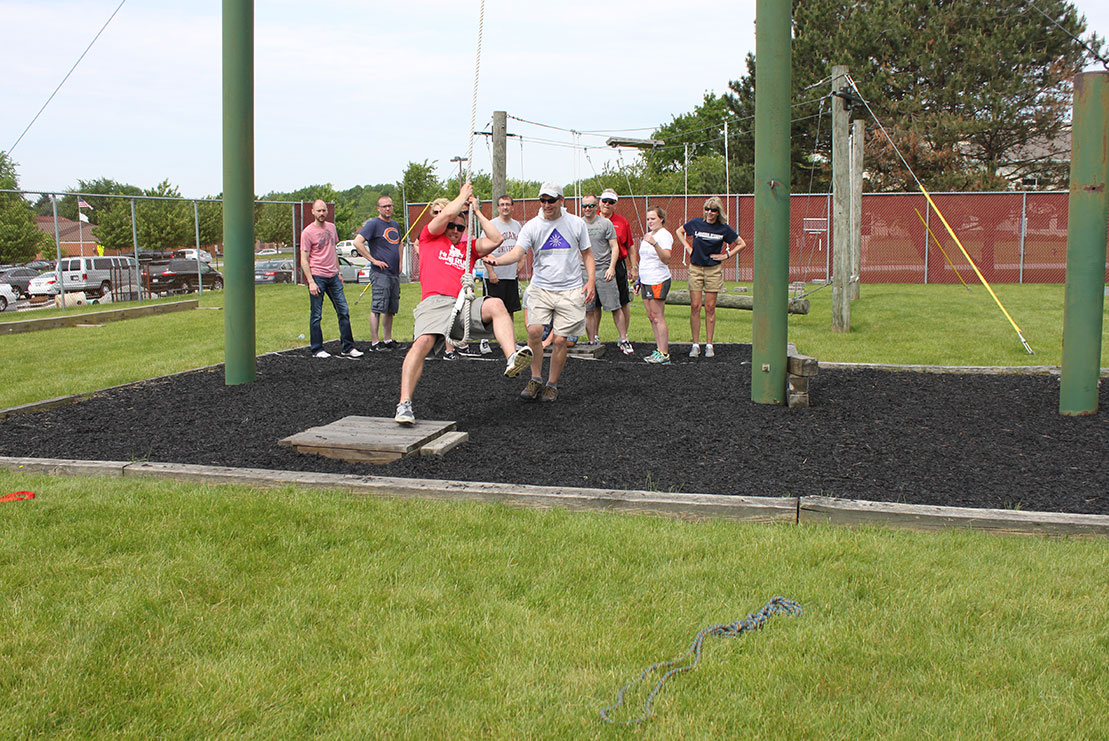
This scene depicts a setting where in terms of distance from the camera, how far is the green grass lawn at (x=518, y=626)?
274 centimetres

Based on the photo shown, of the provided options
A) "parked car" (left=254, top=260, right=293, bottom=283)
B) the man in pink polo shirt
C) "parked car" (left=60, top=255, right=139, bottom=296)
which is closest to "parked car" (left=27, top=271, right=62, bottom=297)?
"parked car" (left=60, top=255, right=139, bottom=296)

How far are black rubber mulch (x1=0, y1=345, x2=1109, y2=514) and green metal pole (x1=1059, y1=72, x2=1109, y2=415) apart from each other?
291mm

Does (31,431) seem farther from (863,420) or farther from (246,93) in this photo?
(863,420)

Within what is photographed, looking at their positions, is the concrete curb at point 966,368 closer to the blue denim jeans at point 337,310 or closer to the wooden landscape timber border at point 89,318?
the blue denim jeans at point 337,310

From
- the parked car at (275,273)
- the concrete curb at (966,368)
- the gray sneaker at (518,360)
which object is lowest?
the concrete curb at (966,368)

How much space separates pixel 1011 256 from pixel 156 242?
4453 centimetres

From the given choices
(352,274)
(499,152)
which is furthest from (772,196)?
(352,274)

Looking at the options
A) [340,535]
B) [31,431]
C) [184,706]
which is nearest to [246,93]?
[31,431]

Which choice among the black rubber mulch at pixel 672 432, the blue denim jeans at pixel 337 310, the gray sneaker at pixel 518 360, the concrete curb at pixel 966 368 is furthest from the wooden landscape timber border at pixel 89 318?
the concrete curb at pixel 966 368

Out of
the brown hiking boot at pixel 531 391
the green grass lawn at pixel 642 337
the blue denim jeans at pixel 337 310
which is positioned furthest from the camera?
the blue denim jeans at pixel 337 310

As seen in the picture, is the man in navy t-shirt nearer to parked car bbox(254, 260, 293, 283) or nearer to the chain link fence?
the chain link fence

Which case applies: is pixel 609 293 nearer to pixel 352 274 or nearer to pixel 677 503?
pixel 677 503

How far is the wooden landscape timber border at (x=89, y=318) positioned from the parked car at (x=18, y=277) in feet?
41.0

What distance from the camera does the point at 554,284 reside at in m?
7.68
